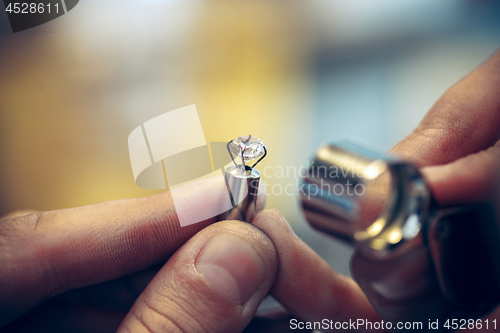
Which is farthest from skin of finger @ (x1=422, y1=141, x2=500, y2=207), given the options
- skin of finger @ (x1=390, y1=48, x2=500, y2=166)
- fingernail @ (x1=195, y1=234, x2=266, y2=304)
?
fingernail @ (x1=195, y1=234, x2=266, y2=304)

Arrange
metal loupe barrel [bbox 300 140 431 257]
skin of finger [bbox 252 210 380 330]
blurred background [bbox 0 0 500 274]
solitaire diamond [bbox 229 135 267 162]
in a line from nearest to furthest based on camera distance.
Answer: metal loupe barrel [bbox 300 140 431 257] < solitaire diamond [bbox 229 135 267 162] < skin of finger [bbox 252 210 380 330] < blurred background [bbox 0 0 500 274]

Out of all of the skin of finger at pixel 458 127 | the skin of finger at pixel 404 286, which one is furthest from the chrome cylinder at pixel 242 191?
the skin of finger at pixel 458 127

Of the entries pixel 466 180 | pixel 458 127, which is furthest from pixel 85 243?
pixel 458 127

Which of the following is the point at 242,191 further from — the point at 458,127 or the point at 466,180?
the point at 458,127

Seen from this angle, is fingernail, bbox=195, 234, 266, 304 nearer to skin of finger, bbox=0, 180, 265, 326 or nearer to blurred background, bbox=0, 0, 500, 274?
skin of finger, bbox=0, 180, 265, 326

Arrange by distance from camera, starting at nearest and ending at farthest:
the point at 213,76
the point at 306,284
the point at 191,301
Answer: the point at 191,301, the point at 306,284, the point at 213,76

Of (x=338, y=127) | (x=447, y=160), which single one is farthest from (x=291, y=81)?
(x=447, y=160)

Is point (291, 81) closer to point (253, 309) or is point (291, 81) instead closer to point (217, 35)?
point (217, 35)
